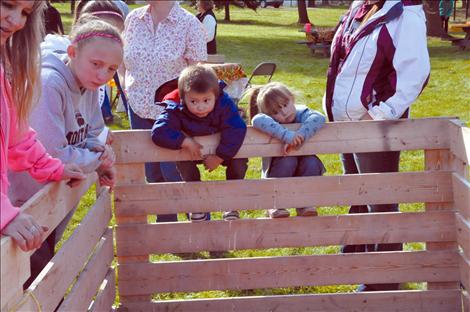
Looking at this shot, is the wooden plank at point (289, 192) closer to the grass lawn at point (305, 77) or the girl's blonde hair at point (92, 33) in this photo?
the grass lawn at point (305, 77)

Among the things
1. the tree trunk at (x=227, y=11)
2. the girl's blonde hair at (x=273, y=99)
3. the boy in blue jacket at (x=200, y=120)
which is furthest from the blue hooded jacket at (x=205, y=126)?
the tree trunk at (x=227, y=11)

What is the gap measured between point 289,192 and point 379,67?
0.88 metres

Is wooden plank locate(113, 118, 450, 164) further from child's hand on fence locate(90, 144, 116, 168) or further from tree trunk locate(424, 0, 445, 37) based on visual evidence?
tree trunk locate(424, 0, 445, 37)

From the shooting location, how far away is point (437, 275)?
4.80 m

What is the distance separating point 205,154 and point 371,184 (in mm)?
961

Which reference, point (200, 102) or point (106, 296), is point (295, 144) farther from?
point (106, 296)

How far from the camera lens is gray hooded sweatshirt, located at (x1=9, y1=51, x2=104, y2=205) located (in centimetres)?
352

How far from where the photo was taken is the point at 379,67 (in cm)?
472

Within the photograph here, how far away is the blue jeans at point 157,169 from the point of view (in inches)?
228

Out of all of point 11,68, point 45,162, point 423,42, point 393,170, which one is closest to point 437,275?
point 393,170

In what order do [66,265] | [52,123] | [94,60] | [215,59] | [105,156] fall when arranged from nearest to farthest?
[66,265]
[52,123]
[94,60]
[105,156]
[215,59]

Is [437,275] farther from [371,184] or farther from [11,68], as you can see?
[11,68]

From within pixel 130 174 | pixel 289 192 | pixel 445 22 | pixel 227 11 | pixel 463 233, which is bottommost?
pixel 227 11

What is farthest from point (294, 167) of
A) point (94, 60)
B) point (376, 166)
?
point (94, 60)
